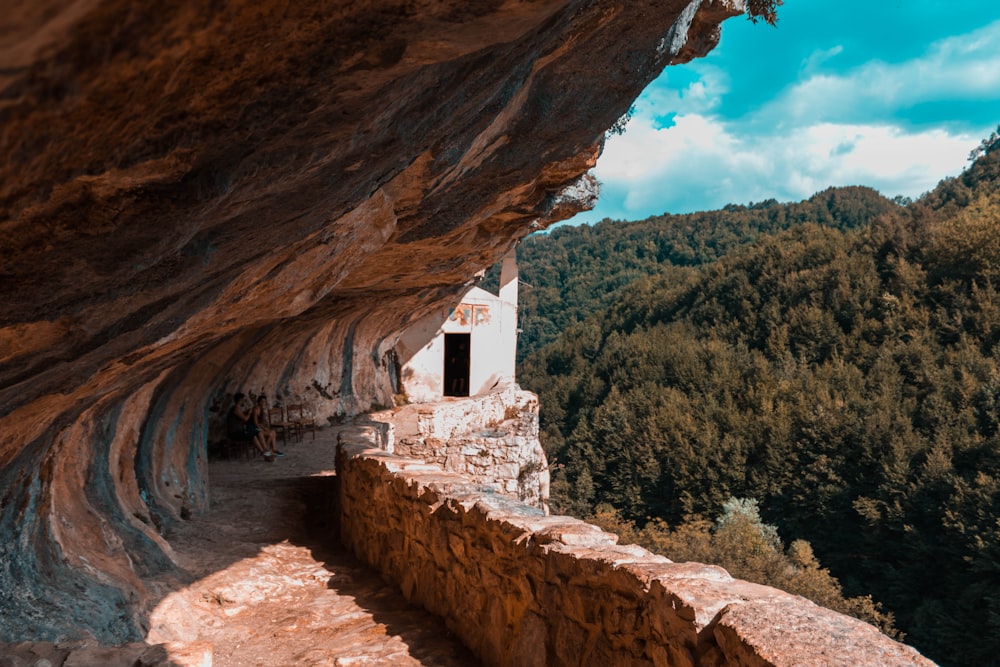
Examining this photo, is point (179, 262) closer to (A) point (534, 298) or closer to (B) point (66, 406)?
(B) point (66, 406)

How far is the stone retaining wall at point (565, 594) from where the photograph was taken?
1.92 meters

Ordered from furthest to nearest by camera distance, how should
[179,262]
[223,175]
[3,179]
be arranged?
1. [179,262]
2. [223,175]
3. [3,179]

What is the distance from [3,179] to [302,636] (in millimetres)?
3078

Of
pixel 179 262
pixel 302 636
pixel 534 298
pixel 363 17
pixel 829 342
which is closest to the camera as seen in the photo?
pixel 363 17

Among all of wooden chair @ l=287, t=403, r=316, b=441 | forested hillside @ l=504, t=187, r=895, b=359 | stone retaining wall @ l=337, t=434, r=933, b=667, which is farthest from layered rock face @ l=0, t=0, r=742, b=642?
forested hillside @ l=504, t=187, r=895, b=359

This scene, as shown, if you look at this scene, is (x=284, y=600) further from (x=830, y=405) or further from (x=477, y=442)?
(x=830, y=405)

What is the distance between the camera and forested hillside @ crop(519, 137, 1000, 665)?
19375 mm

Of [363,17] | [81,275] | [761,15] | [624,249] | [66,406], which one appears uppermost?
[624,249]

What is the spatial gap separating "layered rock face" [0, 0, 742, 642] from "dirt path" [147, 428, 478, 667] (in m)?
0.25

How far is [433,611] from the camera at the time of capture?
405 cm

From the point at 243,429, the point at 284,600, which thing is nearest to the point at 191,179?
the point at 284,600

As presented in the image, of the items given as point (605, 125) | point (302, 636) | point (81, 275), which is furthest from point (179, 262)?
point (605, 125)

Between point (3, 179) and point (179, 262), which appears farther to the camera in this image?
point (179, 262)

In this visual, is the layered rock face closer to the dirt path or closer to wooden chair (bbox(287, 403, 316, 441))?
the dirt path
